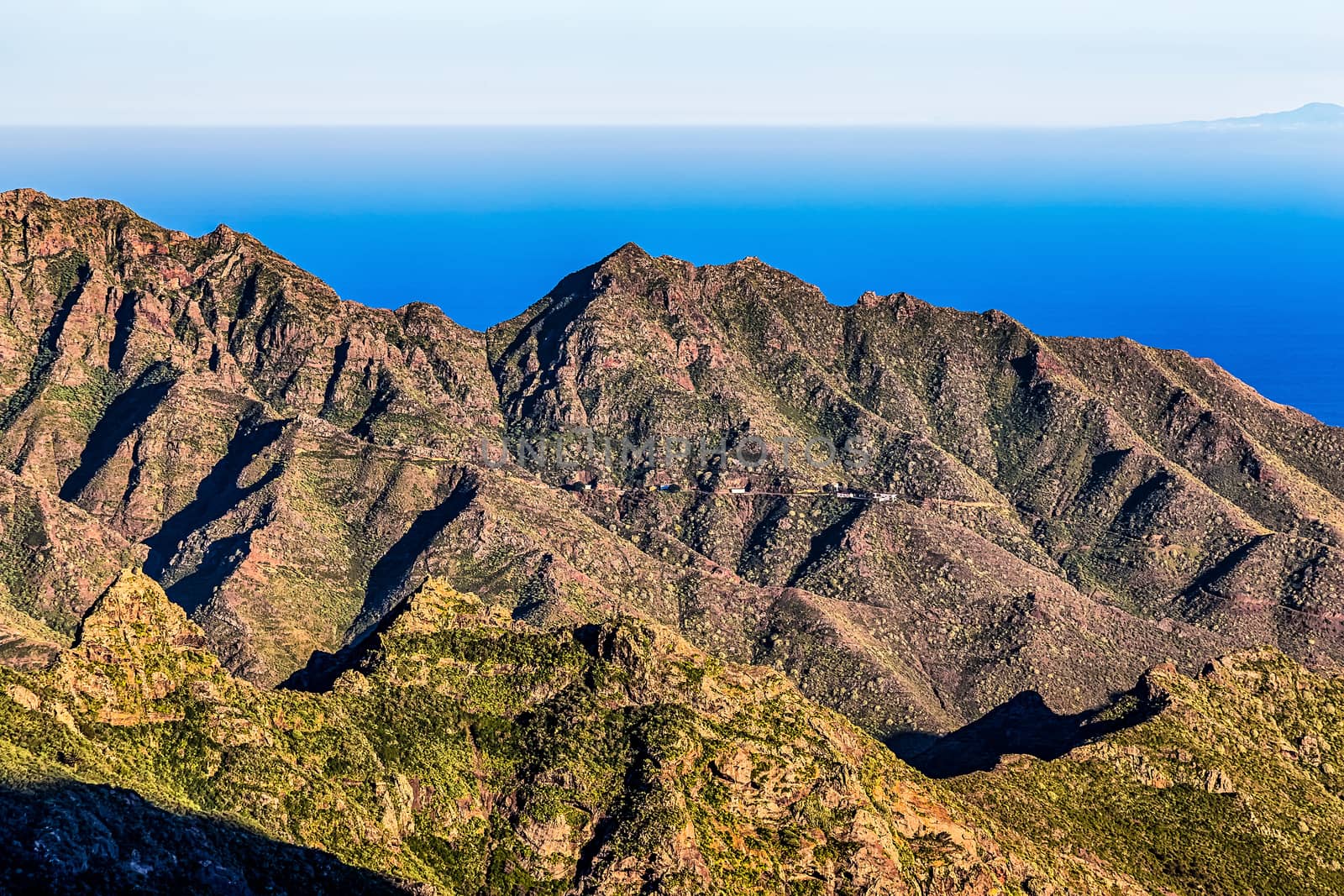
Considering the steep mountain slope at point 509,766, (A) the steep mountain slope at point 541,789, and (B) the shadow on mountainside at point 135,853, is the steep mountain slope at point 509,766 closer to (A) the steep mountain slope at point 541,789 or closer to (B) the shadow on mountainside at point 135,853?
(A) the steep mountain slope at point 541,789

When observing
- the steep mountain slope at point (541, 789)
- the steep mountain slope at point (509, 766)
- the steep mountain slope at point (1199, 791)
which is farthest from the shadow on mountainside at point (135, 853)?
the steep mountain slope at point (1199, 791)

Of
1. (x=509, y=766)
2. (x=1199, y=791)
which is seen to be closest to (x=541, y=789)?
(x=509, y=766)

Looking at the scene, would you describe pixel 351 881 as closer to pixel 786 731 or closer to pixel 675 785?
pixel 675 785

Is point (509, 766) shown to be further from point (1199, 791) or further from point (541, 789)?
point (1199, 791)

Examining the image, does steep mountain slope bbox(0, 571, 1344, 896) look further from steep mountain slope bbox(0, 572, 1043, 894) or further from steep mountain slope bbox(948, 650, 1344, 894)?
steep mountain slope bbox(948, 650, 1344, 894)

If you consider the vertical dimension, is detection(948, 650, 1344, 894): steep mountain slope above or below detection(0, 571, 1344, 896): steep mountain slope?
above

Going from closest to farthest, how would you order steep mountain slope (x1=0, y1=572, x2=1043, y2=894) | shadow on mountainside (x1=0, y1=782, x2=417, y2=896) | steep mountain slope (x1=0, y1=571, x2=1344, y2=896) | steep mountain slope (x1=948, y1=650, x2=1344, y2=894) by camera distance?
shadow on mountainside (x1=0, y1=782, x2=417, y2=896), steep mountain slope (x1=0, y1=571, x2=1344, y2=896), steep mountain slope (x1=0, y1=572, x2=1043, y2=894), steep mountain slope (x1=948, y1=650, x2=1344, y2=894)

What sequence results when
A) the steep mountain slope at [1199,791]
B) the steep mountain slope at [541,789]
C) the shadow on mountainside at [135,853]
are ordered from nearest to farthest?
the shadow on mountainside at [135,853] → the steep mountain slope at [541,789] → the steep mountain slope at [1199,791]

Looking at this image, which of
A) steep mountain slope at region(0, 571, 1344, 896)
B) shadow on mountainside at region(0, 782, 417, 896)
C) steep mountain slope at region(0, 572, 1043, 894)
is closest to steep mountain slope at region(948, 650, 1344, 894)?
steep mountain slope at region(0, 571, 1344, 896)
